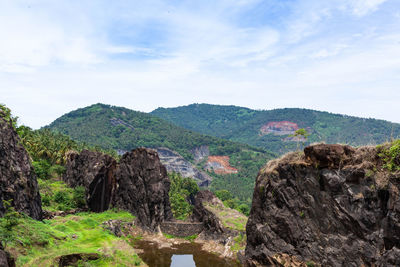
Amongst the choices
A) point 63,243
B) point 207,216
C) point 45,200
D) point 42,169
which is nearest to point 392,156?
point 63,243

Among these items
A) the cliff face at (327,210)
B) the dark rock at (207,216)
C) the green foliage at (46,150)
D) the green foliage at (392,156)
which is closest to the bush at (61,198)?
the green foliage at (46,150)

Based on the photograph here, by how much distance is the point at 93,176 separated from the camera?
62.1 meters

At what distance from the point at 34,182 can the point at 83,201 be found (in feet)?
71.1

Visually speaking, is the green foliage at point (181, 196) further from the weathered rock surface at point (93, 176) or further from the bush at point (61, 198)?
the bush at point (61, 198)

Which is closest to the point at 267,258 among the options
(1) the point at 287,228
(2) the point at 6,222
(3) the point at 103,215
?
(1) the point at 287,228

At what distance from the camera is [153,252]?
1929 inches

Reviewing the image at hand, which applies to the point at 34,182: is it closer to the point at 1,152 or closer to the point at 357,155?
the point at 1,152

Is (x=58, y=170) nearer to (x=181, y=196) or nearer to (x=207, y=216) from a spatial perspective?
(x=207, y=216)

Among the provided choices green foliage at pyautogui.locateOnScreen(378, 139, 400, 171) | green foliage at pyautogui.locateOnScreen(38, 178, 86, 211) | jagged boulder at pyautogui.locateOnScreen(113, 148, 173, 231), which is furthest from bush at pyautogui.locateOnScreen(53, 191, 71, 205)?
green foliage at pyautogui.locateOnScreen(378, 139, 400, 171)

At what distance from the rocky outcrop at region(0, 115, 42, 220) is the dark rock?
105 ft

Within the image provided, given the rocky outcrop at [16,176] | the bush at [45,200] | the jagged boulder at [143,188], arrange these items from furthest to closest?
the jagged boulder at [143,188]
the bush at [45,200]
the rocky outcrop at [16,176]

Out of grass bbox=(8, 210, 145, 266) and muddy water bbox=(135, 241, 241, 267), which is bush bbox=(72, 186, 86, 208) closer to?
grass bbox=(8, 210, 145, 266)

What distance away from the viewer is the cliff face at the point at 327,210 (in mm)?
23344

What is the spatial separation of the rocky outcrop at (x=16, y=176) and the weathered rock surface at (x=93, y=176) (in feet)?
74.4
